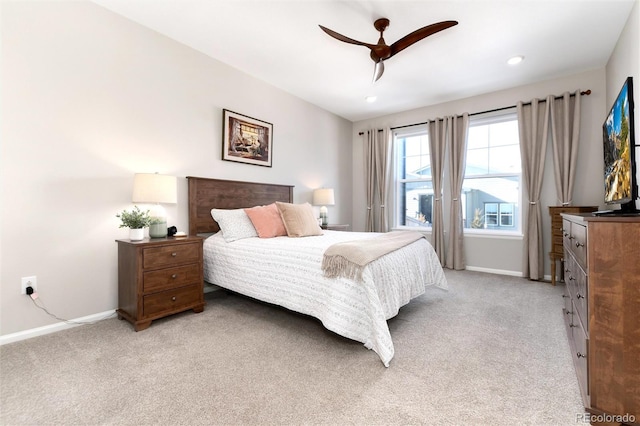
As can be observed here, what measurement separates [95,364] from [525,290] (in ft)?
13.5

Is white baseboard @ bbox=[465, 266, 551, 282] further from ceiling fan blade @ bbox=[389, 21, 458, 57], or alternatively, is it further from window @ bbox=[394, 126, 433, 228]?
ceiling fan blade @ bbox=[389, 21, 458, 57]

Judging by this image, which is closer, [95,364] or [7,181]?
[95,364]

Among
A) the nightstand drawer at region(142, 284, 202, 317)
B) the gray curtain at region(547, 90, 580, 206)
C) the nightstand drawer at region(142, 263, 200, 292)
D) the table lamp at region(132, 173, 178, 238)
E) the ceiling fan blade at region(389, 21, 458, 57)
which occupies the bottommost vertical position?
the nightstand drawer at region(142, 284, 202, 317)

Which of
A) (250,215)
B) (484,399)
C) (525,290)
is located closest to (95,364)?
(250,215)

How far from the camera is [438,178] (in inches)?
180

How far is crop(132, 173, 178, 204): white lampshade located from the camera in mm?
2393

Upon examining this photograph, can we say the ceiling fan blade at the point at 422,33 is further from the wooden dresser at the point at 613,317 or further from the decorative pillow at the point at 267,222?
the decorative pillow at the point at 267,222

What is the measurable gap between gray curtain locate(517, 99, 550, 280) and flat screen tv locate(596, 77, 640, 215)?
1.70 meters

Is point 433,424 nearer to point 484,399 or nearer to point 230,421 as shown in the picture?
point 484,399

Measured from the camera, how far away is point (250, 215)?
315cm

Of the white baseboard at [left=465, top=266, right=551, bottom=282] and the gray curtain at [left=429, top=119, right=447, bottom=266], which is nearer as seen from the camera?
the white baseboard at [left=465, top=266, right=551, bottom=282]

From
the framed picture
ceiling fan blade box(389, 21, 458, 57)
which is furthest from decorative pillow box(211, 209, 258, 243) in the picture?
ceiling fan blade box(389, 21, 458, 57)

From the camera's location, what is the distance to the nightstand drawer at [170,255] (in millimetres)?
2283

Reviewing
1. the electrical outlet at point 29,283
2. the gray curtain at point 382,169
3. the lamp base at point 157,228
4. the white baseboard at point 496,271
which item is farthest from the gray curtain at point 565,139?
the electrical outlet at point 29,283
